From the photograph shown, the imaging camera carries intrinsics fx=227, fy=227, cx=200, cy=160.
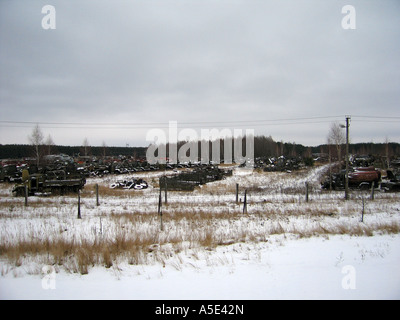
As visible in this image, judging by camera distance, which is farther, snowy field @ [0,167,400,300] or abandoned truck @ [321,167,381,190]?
abandoned truck @ [321,167,381,190]

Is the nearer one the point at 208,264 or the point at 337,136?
the point at 208,264

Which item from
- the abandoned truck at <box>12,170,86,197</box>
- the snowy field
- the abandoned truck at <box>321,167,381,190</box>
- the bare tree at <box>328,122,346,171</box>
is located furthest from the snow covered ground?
the bare tree at <box>328,122,346,171</box>

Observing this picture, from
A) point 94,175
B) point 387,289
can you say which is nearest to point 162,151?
point 94,175

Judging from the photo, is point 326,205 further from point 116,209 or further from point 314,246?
point 116,209

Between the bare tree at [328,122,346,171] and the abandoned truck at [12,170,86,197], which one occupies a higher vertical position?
the bare tree at [328,122,346,171]

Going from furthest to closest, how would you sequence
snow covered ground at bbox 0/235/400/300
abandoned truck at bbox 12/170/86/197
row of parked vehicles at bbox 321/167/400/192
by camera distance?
1. row of parked vehicles at bbox 321/167/400/192
2. abandoned truck at bbox 12/170/86/197
3. snow covered ground at bbox 0/235/400/300

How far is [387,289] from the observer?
4.46m

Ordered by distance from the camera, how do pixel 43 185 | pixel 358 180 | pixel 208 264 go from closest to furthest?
1. pixel 208 264
2. pixel 43 185
3. pixel 358 180

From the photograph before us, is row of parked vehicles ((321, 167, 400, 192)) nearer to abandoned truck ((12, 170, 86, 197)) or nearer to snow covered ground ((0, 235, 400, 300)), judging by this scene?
snow covered ground ((0, 235, 400, 300))

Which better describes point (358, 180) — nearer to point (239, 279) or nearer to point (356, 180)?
point (356, 180)

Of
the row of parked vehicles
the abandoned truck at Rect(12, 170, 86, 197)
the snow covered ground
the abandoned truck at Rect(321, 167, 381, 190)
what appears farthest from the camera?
the abandoned truck at Rect(321, 167, 381, 190)

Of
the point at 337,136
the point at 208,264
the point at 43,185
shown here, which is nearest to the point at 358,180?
the point at 337,136

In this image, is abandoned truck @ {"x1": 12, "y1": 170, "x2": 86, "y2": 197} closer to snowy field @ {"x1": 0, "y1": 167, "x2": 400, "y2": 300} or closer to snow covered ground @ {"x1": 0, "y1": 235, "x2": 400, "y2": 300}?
snowy field @ {"x1": 0, "y1": 167, "x2": 400, "y2": 300}
